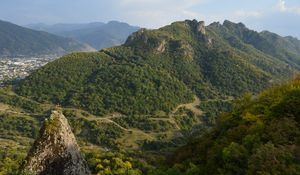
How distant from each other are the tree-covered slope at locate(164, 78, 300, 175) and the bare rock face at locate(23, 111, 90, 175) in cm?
891

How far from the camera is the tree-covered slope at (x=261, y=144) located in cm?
2298

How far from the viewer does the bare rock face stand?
74.2ft

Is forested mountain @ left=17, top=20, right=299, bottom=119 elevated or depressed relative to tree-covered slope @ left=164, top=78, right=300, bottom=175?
depressed

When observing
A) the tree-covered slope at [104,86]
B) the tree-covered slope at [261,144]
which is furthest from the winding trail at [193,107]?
the tree-covered slope at [261,144]

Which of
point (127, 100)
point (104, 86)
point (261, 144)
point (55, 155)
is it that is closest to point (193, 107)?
point (127, 100)

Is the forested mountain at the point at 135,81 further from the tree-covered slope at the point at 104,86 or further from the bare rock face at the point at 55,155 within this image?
the bare rock face at the point at 55,155

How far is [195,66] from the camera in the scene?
19850 cm

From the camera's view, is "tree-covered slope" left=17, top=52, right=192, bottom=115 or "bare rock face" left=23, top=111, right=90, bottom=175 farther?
"tree-covered slope" left=17, top=52, right=192, bottom=115

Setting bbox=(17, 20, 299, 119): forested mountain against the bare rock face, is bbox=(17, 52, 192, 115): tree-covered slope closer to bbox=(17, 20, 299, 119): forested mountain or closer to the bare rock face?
bbox=(17, 20, 299, 119): forested mountain

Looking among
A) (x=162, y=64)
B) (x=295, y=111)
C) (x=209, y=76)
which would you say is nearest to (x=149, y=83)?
(x=162, y=64)

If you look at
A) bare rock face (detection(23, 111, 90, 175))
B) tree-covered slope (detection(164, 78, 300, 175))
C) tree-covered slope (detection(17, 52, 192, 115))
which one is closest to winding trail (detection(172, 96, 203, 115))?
tree-covered slope (detection(17, 52, 192, 115))

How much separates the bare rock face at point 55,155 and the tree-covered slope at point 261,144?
8.91 m

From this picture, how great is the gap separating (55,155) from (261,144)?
39.6 feet

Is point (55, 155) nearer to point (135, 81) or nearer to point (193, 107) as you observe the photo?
point (193, 107)
